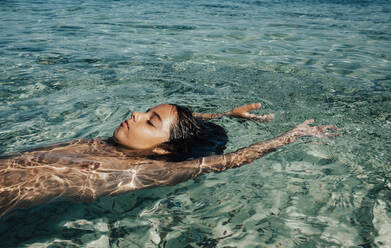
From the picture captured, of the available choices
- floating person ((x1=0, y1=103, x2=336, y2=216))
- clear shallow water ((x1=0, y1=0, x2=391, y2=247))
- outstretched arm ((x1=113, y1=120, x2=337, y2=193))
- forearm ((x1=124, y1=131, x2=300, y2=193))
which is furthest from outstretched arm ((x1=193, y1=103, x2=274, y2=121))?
forearm ((x1=124, y1=131, x2=300, y2=193))

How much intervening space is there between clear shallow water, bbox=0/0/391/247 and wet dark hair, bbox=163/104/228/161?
0.78ft

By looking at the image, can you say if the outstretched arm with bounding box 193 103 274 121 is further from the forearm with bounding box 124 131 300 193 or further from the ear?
the ear

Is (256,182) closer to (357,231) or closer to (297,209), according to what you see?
(297,209)

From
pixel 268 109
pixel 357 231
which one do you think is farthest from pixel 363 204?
pixel 268 109

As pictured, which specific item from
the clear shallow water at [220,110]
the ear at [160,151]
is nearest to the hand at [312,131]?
the clear shallow water at [220,110]

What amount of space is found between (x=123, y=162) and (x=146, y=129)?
1.29 feet

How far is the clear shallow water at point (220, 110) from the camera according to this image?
2.53 m

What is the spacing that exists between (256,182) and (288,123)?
1577 millimetres

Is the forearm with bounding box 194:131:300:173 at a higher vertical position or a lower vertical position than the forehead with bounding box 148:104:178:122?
lower

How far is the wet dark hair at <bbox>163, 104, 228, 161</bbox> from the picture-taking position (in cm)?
330

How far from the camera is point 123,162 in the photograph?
3008mm

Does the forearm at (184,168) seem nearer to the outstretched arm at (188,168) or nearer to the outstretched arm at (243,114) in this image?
the outstretched arm at (188,168)

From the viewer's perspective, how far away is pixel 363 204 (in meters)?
2.78

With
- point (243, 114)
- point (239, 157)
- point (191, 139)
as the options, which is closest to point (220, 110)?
point (243, 114)
